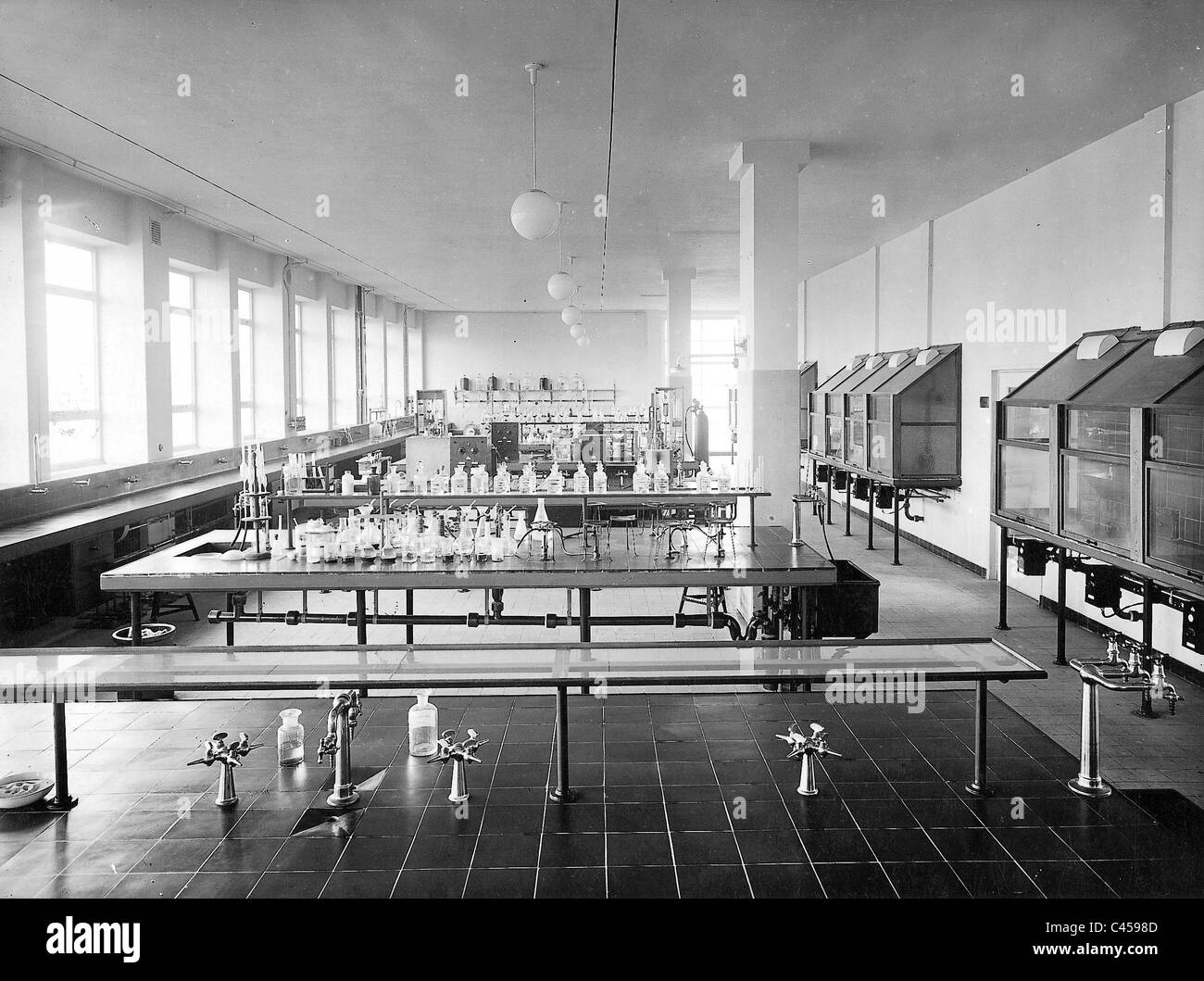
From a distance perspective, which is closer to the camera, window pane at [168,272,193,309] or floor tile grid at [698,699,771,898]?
floor tile grid at [698,699,771,898]

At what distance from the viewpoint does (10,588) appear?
699 centimetres

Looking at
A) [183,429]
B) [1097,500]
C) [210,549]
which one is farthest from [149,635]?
[1097,500]

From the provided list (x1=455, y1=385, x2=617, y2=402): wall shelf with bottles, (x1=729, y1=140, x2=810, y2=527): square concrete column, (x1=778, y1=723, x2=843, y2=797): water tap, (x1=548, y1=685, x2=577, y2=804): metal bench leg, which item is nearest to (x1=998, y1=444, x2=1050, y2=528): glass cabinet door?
(x1=729, y1=140, x2=810, y2=527): square concrete column

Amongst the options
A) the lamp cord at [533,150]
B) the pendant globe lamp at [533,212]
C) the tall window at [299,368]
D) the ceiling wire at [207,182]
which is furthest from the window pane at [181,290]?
the pendant globe lamp at [533,212]

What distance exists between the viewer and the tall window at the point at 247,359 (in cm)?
1289

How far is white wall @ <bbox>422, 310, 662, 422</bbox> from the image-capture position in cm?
2286

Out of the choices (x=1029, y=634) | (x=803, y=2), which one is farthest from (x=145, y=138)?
(x=1029, y=634)

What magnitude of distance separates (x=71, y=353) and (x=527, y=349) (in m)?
14.4

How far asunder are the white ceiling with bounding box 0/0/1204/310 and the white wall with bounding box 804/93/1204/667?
11.6 inches

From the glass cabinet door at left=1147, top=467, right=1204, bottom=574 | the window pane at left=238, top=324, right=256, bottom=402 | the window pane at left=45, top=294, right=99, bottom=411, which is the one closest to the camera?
the glass cabinet door at left=1147, top=467, right=1204, bottom=574

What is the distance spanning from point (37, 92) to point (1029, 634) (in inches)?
322

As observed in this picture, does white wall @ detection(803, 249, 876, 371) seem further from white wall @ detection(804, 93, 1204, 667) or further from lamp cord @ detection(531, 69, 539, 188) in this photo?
lamp cord @ detection(531, 69, 539, 188)

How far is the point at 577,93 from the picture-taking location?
623 cm
